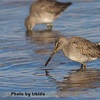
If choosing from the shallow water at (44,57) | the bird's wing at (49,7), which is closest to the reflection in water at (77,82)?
the shallow water at (44,57)

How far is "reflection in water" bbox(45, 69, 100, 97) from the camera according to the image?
973 cm

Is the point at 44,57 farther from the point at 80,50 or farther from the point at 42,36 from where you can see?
the point at 42,36

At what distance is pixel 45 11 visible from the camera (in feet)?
56.5

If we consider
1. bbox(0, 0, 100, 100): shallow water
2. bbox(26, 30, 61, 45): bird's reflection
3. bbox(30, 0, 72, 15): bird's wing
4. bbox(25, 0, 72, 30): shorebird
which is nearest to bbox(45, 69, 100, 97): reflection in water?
bbox(0, 0, 100, 100): shallow water

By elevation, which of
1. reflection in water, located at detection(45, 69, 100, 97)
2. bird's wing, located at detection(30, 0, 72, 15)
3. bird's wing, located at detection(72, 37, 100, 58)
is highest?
bird's wing, located at detection(72, 37, 100, 58)

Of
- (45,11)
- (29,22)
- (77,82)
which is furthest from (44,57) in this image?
(45,11)

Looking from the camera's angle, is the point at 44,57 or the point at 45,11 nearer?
the point at 44,57

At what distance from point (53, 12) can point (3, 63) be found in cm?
546

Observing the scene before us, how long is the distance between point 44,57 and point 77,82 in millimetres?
2323

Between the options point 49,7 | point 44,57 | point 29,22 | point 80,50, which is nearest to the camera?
point 80,50

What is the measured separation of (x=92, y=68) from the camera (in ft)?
37.5

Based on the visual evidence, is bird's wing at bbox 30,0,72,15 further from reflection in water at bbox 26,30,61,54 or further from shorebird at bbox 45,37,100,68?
shorebird at bbox 45,37,100,68

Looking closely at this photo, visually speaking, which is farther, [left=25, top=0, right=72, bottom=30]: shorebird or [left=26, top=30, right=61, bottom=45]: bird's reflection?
[left=25, top=0, right=72, bottom=30]: shorebird

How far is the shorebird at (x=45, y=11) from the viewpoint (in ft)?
55.6
